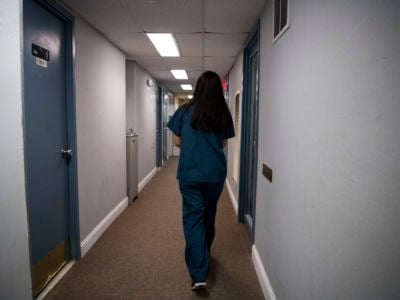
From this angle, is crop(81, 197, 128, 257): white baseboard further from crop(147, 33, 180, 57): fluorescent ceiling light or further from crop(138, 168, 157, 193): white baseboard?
crop(147, 33, 180, 57): fluorescent ceiling light

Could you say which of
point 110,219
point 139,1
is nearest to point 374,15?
point 139,1

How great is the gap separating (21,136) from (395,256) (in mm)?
1697

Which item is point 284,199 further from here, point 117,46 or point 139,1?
point 117,46

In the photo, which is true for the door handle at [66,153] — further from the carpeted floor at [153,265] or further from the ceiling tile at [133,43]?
the ceiling tile at [133,43]

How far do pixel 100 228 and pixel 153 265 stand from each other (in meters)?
0.87

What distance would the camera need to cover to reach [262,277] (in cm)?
194

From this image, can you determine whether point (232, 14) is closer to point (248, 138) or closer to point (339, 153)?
point (248, 138)

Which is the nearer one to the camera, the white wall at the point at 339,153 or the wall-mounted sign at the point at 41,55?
the white wall at the point at 339,153

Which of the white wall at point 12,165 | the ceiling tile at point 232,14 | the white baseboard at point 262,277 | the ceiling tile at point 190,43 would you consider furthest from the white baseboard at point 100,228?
the ceiling tile at point 232,14

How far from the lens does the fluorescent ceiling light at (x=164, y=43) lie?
293 cm

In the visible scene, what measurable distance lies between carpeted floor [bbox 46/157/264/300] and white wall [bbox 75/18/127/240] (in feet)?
1.00

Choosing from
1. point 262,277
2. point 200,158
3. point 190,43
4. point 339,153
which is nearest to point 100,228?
point 200,158

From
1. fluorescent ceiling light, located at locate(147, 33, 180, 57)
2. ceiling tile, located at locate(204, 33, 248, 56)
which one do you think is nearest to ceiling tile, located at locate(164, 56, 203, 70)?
fluorescent ceiling light, located at locate(147, 33, 180, 57)

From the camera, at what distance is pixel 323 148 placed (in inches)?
40.3
